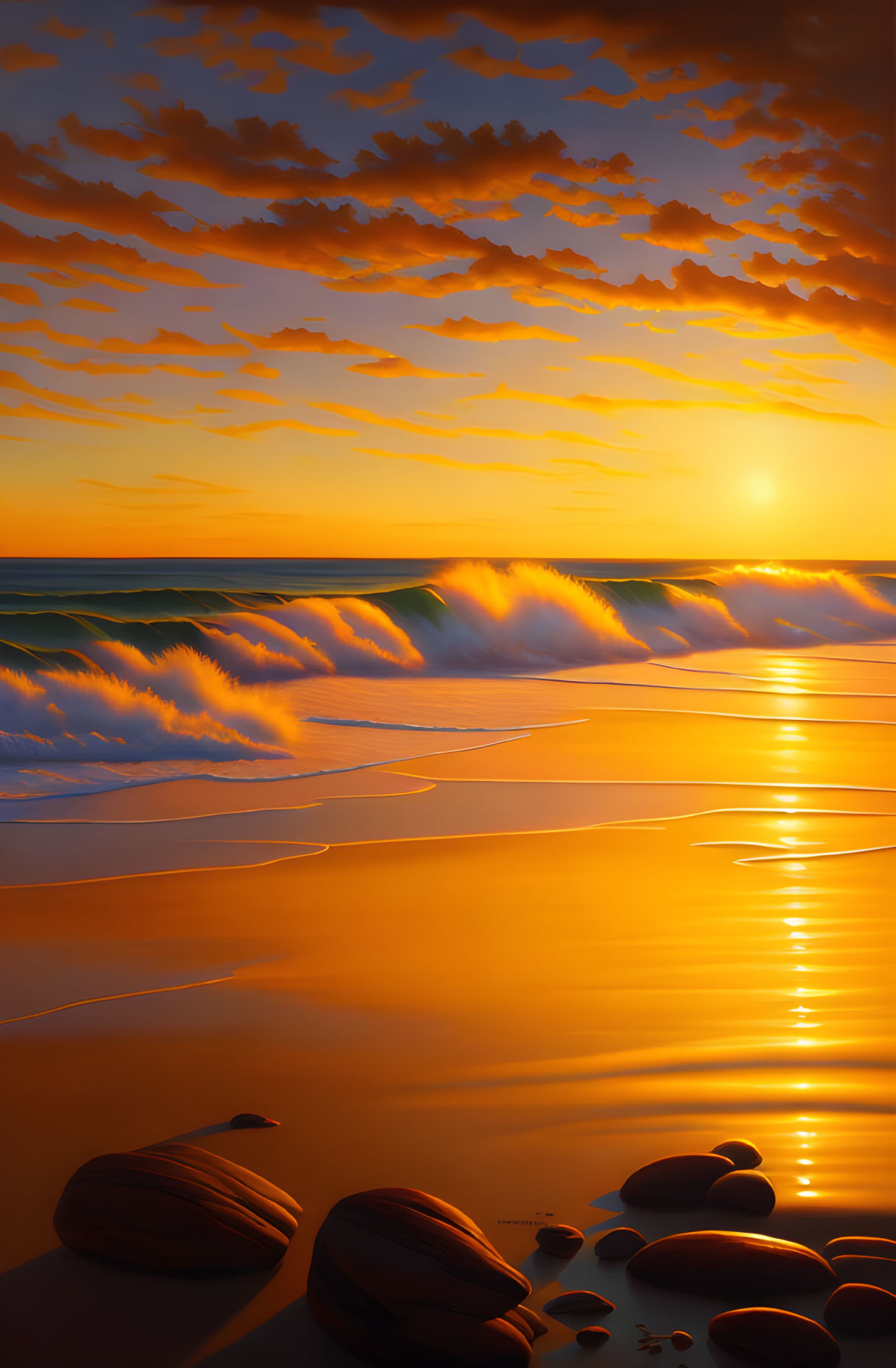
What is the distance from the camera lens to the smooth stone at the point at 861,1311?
768 mm

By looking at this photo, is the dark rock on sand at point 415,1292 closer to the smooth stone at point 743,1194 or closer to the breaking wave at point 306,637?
the smooth stone at point 743,1194

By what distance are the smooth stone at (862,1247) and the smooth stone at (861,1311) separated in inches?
2.2

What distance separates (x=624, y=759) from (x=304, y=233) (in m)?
1.82

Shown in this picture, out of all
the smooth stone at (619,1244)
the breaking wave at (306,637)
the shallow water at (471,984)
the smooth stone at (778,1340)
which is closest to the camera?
the smooth stone at (778,1340)

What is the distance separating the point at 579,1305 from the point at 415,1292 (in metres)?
0.16

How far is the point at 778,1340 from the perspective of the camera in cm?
75

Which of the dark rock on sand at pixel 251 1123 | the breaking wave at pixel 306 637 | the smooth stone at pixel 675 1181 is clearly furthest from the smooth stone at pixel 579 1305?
the breaking wave at pixel 306 637

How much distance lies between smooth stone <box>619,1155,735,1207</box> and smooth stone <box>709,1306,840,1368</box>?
Result: 0.48 ft

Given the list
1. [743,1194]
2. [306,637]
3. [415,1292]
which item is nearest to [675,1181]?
[743,1194]

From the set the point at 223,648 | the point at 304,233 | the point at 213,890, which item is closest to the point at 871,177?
the point at 304,233

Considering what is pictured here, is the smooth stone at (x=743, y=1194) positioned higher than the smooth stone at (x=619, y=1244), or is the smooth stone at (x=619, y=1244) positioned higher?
the smooth stone at (x=743, y=1194)

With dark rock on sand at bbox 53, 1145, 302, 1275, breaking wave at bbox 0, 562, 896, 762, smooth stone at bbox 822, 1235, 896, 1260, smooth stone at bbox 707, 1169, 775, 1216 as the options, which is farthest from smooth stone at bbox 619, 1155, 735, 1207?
breaking wave at bbox 0, 562, 896, 762

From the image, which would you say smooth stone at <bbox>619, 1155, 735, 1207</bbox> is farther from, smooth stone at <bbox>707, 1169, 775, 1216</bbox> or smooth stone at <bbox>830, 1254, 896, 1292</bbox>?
smooth stone at <bbox>830, 1254, 896, 1292</bbox>

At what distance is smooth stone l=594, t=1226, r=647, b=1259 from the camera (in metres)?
0.85
